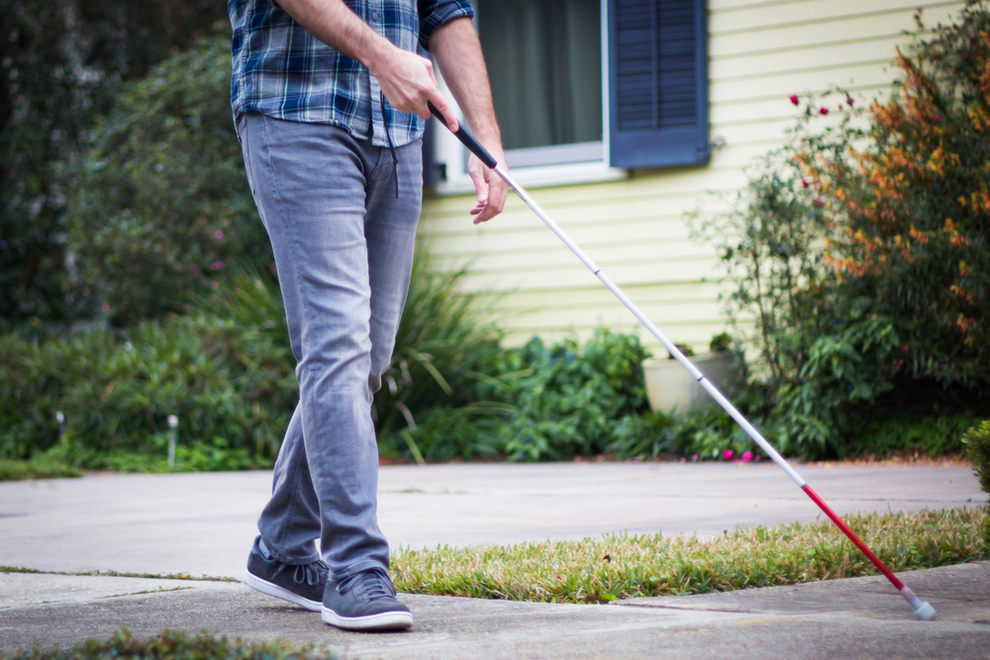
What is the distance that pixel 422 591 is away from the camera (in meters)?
2.74

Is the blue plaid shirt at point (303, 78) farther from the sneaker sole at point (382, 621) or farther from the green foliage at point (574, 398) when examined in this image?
the green foliage at point (574, 398)

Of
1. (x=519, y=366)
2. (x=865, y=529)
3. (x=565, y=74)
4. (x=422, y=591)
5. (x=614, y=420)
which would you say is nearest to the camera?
(x=422, y=591)

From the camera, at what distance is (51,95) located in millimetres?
11273

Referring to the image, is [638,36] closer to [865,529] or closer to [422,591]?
[865,529]

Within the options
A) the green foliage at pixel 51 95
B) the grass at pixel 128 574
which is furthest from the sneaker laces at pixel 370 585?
the green foliage at pixel 51 95

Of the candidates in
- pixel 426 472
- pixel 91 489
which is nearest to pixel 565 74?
pixel 426 472

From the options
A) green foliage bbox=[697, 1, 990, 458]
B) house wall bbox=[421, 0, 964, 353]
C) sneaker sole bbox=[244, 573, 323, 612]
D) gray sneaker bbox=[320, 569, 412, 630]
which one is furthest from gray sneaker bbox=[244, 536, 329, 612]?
house wall bbox=[421, 0, 964, 353]

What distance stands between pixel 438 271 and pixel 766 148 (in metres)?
2.44

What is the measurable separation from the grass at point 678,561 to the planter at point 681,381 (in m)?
3.55

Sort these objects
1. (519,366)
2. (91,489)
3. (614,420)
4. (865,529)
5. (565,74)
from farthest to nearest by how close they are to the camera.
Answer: (565,74) → (519,366) → (614,420) → (91,489) → (865,529)

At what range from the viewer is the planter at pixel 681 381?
6.91 metres

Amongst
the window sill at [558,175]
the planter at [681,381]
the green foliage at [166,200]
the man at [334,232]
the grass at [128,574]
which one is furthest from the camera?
the green foliage at [166,200]

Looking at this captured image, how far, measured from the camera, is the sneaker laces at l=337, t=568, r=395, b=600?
2.27 m

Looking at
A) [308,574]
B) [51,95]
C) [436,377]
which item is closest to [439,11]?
[308,574]
